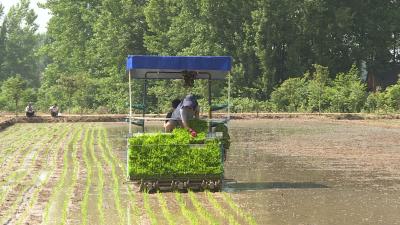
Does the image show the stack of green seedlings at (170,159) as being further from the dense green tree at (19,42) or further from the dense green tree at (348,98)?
the dense green tree at (19,42)

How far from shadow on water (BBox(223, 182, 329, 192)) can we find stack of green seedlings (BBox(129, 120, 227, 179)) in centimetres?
57

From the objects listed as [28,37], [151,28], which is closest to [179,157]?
[151,28]

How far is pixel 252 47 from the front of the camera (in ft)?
180

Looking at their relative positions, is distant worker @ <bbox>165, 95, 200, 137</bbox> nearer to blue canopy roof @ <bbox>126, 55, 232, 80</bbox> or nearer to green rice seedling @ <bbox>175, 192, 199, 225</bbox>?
blue canopy roof @ <bbox>126, 55, 232, 80</bbox>

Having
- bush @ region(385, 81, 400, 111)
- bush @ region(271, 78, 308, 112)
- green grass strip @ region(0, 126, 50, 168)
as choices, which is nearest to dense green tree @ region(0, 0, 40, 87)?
bush @ region(271, 78, 308, 112)

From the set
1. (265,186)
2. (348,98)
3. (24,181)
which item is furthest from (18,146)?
(348,98)

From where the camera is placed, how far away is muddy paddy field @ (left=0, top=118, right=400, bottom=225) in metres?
8.99

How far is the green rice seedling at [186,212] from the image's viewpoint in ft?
28.2

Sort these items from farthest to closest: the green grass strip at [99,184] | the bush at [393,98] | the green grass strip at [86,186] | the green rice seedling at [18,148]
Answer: the bush at [393,98]
the green rice seedling at [18,148]
the green grass strip at [99,184]
the green grass strip at [86,186]

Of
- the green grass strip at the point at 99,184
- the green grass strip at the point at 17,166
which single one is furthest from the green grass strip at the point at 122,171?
the green grass strip at the point at 17,166

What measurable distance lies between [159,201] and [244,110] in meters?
39.6

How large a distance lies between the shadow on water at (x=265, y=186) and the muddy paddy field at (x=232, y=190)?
0.06 feet

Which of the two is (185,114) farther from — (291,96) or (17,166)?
(291,96)

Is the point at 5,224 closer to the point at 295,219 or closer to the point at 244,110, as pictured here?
the point at 295,219
